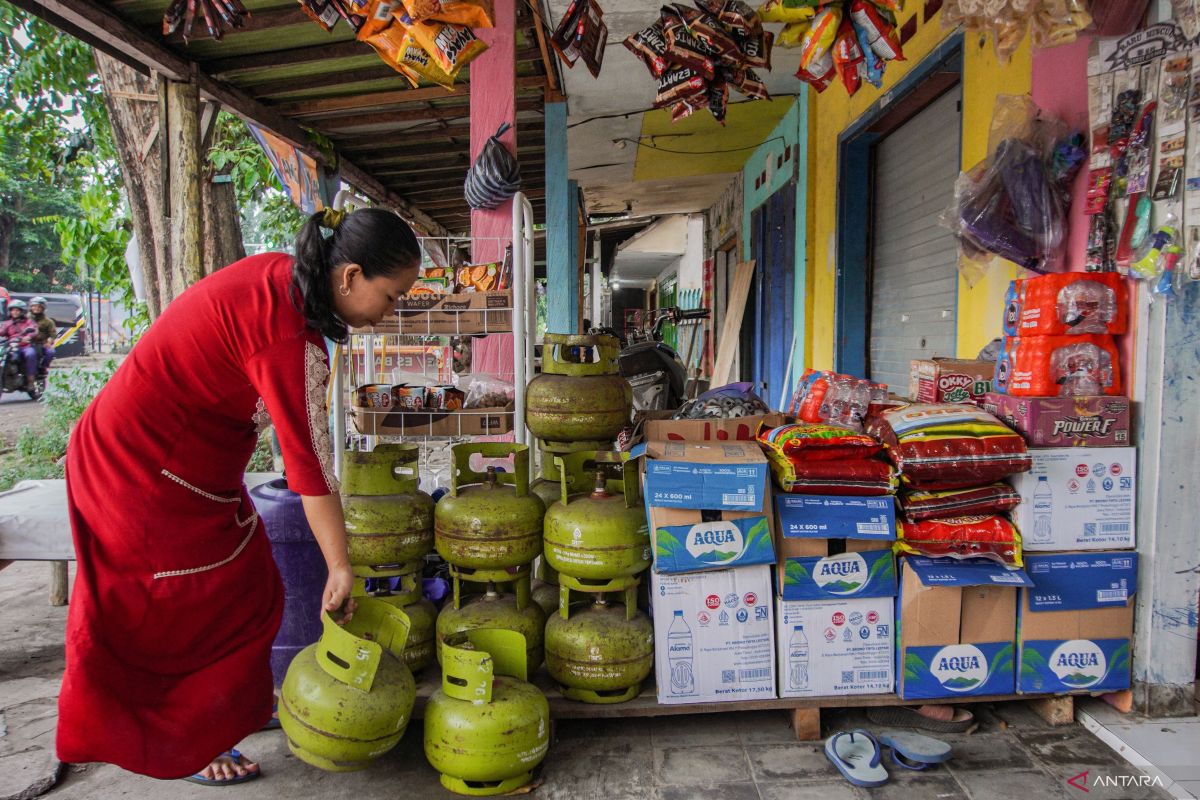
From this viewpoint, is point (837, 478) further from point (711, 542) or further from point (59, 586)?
point (59, 586)

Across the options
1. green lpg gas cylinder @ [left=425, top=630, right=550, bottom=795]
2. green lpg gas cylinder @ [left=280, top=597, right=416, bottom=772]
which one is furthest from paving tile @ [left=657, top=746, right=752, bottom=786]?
green lpg gas cylinder @ [left=280, top=597, right=416, bottom=772]

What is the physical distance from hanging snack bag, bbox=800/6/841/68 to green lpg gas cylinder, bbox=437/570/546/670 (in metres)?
2.59

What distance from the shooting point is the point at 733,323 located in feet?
30.2

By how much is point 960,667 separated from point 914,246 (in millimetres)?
3204

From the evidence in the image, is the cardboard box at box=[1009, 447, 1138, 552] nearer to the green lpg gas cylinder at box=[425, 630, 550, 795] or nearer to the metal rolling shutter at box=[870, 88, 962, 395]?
the metal rolling shutter at box=[870, 88, 962, 395]

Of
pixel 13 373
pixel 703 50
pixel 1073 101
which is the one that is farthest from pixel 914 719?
pixel 13 373

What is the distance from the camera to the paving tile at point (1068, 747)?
2.40 meters

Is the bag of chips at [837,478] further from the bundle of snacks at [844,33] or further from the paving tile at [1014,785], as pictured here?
the bundle of snacks at [844,33]

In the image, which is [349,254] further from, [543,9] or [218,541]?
[543,9]

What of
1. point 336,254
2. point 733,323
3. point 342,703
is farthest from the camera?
point 733,323

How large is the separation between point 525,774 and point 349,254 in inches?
66.2

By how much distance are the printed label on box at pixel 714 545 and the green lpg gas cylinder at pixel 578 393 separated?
0.72 m

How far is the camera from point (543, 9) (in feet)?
15.8

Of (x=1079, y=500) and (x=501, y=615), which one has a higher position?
(x=1079, y=500)
